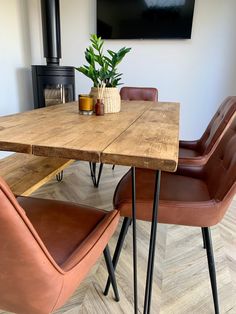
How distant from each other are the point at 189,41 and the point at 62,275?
3044 mm

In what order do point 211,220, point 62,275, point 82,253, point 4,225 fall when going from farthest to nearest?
1. point 211,220
2. point 82,253
3. point 62,275
4. point 4,225

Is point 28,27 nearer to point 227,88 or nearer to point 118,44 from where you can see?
point 118,44

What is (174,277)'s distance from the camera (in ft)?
4.29

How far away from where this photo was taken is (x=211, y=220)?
36.8 inches

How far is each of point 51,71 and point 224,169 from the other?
2426 mm

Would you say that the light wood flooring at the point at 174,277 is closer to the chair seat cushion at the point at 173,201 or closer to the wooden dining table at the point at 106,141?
the wooden dining table at the point at 106,141

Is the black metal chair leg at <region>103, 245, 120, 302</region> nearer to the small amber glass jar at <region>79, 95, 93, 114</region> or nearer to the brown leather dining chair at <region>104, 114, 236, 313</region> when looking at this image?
the brown leather dining chair at <region>104, 114, 236, 313</region>

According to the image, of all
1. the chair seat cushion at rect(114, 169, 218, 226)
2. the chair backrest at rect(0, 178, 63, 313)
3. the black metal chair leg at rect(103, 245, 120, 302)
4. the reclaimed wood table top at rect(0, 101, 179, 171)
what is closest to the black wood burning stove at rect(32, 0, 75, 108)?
the reclaimed wood table top at rect(0, 101, 179, 171)

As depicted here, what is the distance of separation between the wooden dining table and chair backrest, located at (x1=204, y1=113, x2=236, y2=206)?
0.77 feet

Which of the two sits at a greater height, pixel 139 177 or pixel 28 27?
pixel 28 27

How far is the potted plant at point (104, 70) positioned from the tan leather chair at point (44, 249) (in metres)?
0.74

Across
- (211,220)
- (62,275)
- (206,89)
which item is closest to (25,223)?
(62,275)

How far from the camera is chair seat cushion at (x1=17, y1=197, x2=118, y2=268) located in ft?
2.44

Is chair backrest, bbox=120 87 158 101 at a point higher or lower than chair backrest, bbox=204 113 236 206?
higher
